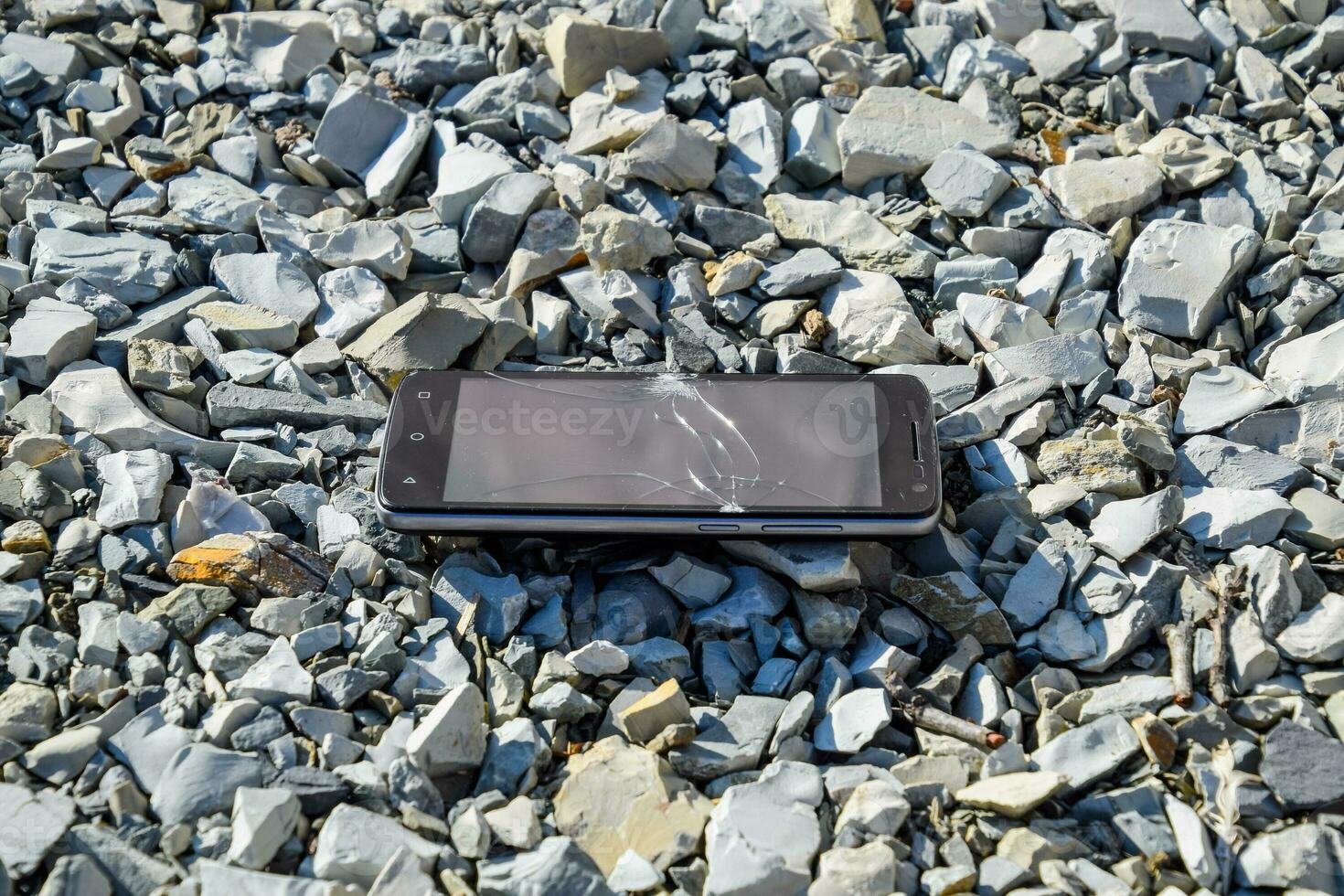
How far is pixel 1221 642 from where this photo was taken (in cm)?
193

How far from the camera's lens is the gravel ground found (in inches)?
67.9

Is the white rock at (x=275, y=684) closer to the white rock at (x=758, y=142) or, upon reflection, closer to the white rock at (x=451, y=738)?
the white rock at (x=451, y=738)

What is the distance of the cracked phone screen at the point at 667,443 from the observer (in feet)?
6.87

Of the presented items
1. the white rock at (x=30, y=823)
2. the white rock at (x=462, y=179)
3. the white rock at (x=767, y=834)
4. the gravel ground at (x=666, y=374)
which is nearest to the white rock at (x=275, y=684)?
the gravel ground at (x=666, y=374)

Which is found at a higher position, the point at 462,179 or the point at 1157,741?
the point at 462,179

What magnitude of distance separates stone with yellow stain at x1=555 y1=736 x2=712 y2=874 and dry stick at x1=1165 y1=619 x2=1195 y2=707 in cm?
78

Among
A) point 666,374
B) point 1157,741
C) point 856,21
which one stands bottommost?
point 1157,741

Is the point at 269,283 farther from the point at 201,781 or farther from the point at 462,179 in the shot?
the point at 201,781

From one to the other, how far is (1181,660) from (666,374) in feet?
3.46

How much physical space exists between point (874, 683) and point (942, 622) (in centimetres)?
19

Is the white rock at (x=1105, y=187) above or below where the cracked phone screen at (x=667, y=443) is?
above

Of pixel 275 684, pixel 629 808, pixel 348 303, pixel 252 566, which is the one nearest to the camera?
pixel 629 808

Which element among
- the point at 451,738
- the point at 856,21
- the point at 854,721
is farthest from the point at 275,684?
the point at 856,21

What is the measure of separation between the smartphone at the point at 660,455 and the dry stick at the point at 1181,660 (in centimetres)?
45
